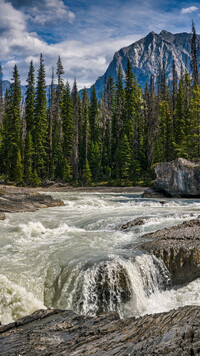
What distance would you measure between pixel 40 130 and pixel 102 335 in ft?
135

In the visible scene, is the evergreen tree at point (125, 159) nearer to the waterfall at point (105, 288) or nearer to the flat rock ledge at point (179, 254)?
the flat rock ledge at point (179, 254)

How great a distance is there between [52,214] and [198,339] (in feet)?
47.8

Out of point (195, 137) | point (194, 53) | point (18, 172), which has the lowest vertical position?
point (18, 172)

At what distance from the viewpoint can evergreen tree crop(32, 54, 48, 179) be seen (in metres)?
42.4

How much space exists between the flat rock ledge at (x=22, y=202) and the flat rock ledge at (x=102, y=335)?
462 inches

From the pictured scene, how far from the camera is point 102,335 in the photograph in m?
4.33

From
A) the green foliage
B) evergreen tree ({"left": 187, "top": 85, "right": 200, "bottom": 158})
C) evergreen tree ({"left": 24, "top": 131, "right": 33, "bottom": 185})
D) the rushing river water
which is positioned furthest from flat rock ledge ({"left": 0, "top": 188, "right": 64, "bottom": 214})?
evergreen tree ({"left": 187, "top": 85, "right": 200, "bottom": 158})

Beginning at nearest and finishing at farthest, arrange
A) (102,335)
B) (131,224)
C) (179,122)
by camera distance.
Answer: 1. (102,335)
2. (131,224)
3. (179,122)

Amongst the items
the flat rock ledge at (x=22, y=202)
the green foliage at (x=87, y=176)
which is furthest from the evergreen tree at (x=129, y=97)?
the flat rock ledge at (x=22, y=202)

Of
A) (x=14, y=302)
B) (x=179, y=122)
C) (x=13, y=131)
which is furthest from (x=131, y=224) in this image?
(x=13, y=131)

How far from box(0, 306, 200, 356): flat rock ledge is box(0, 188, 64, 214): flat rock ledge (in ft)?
38.5

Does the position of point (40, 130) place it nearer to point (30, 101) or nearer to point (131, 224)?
point (30, 101)

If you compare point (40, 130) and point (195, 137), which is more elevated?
point (40, 130)

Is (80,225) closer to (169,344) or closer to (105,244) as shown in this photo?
(105,244)
